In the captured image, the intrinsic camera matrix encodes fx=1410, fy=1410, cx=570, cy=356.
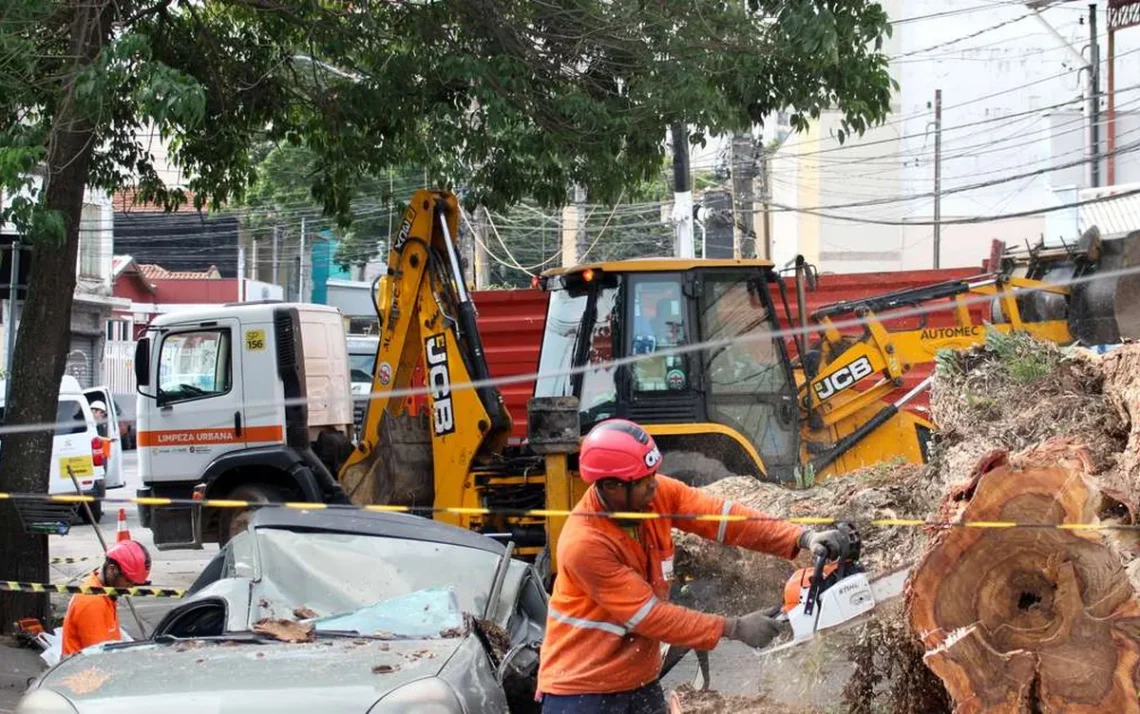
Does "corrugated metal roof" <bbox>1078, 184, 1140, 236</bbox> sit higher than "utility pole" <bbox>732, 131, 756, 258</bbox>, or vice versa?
"utility pole" <bbox>732, 131, 756, 258</bbox>

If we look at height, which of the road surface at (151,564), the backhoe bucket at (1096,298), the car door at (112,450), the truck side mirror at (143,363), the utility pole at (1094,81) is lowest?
the road surface at (151,564)

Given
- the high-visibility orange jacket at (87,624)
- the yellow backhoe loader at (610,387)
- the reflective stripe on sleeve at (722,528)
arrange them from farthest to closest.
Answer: the yellow backhoe loader at (610,387)
the high-visibility orange jacket at (87,624)
the reflective stripe on sleeve at (722,528)

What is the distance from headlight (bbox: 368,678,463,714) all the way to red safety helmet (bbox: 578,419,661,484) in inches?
35.2

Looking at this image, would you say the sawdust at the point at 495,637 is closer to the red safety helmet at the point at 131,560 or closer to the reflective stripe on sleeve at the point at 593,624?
the reflective stripe on sleeve at the point at 593,624

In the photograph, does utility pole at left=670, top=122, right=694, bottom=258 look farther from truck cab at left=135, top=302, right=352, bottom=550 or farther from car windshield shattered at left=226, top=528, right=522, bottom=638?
car windshield shattered at left=226, top=528, right=522, bottom=638

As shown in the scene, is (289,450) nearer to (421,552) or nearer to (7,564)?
(7,564)

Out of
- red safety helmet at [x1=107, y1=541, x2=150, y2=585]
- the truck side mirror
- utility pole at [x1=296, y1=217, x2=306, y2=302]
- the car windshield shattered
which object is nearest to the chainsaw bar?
the car windshield shattered

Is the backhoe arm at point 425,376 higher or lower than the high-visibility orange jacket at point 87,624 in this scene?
higher

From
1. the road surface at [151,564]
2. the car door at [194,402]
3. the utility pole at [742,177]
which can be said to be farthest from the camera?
the utility pole at [742,177]

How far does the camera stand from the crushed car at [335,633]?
15.6ft

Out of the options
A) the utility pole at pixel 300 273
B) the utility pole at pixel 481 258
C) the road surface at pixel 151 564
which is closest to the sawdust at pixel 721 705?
the road surface at pixel 151 564

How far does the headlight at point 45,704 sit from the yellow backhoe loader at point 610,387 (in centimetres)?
530

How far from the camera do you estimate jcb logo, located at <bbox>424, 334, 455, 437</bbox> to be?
11250 millimetres

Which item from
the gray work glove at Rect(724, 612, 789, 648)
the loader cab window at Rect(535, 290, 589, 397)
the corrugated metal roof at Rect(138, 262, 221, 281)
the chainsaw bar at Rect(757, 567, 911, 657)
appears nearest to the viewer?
the gray work glove at Rect(724, 612, 789, 648)
